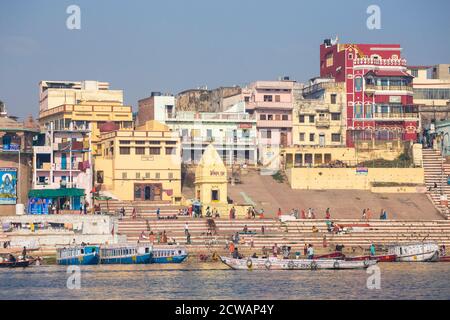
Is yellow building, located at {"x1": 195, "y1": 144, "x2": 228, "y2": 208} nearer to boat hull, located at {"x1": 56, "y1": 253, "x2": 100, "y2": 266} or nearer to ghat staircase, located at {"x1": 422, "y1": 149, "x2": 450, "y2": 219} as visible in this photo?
ghat staircase, located at {"x1": 422, "y1": 149, "x2": 450, "y2": 219}

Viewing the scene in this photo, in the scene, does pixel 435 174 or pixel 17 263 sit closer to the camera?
pixel 17 263

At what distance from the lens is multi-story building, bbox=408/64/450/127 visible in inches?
4424

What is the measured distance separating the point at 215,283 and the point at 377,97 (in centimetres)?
4939

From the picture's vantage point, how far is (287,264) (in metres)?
68.5

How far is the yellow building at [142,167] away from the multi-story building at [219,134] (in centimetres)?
601

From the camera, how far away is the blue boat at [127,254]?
7188 cm

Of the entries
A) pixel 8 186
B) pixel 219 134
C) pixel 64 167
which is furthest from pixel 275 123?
pixel 8 186

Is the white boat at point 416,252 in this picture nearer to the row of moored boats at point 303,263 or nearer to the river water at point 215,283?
the river water at point 215,283

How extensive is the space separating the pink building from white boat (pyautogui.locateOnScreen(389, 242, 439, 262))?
101 feet

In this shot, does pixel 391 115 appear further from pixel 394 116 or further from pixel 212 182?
pixel 212 182

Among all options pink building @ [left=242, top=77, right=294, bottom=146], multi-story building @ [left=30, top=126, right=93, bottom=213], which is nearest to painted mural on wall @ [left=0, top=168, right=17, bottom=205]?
multi-story building @ [left=30, top=126, right=93, bottom=213]

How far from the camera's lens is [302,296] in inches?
2055

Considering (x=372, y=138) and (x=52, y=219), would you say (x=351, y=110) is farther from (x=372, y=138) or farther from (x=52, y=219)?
(x=52, y=219)

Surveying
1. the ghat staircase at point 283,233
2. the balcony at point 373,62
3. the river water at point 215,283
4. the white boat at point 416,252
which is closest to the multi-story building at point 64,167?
the ghat staircase at point 283,233
